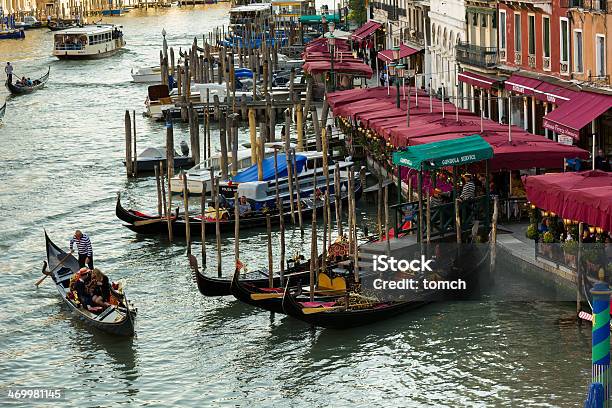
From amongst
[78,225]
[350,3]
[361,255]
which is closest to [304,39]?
[350,3]

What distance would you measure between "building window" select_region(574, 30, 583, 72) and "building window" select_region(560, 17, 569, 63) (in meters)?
0.50

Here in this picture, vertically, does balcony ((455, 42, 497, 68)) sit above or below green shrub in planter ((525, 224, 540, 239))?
above

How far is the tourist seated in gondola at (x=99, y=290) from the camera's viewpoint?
25.8 metres

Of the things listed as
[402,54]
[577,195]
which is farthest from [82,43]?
[577,195]

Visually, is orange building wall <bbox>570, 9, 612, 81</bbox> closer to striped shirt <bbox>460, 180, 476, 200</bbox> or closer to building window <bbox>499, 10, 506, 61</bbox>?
striped shirt <bbox>460, 180, 476, 200</bbox>

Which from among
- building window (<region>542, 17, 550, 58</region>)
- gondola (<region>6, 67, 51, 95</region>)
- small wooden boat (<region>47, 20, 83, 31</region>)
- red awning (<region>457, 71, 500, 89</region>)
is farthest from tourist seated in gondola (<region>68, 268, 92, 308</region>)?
small wooden boat (<region>47, 20, 83, 31</region>)

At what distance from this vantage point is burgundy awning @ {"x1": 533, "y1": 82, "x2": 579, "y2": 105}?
3324 centimetres

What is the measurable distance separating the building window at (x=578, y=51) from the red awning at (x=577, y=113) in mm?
1054

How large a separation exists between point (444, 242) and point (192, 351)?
5.29 m

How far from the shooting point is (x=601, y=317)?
13961 mm

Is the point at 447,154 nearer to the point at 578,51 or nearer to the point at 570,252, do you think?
the point at 570,252

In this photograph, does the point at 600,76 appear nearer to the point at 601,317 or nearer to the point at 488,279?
the point at 488,279

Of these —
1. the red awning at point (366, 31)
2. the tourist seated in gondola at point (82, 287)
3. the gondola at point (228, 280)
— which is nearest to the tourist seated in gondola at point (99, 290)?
the tourist seated in gondola at point (82, 287)

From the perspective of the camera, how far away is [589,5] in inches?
1282
